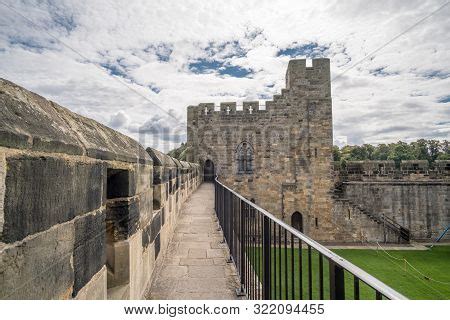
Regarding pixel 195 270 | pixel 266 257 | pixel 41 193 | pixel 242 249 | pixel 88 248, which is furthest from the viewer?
pixel 195 270

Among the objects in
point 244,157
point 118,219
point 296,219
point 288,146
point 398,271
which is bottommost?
point 398,271

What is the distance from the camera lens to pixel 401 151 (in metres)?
58.8

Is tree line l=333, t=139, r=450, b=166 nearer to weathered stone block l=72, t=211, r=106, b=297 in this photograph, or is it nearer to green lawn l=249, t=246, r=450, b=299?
green lawn l=249, t=246, r=450, b=299

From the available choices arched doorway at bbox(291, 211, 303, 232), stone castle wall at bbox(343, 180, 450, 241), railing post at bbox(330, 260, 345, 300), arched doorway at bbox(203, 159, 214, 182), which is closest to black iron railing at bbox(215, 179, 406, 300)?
railing post at bbox(330, 260, 345, 300)

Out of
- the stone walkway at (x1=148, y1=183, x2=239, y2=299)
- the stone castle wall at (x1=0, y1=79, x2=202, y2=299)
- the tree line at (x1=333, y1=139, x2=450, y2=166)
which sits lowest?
the stone walkway at (x1=148, y1=183, x2=239, y2=299)

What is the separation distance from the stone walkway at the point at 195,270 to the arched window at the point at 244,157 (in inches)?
514

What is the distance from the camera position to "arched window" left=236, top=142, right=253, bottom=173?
18.7m

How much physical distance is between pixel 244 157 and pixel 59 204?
58.5ft

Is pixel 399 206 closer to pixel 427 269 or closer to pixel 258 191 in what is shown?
pixel 427 269

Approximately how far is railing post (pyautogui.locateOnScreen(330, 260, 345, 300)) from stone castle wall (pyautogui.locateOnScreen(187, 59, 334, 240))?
56.0 ft

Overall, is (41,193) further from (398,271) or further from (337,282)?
(398,271)

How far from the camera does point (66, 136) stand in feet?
4.21

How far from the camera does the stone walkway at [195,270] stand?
2928 mm

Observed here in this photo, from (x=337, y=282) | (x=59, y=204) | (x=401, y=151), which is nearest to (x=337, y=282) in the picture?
(x=337, y=282)
